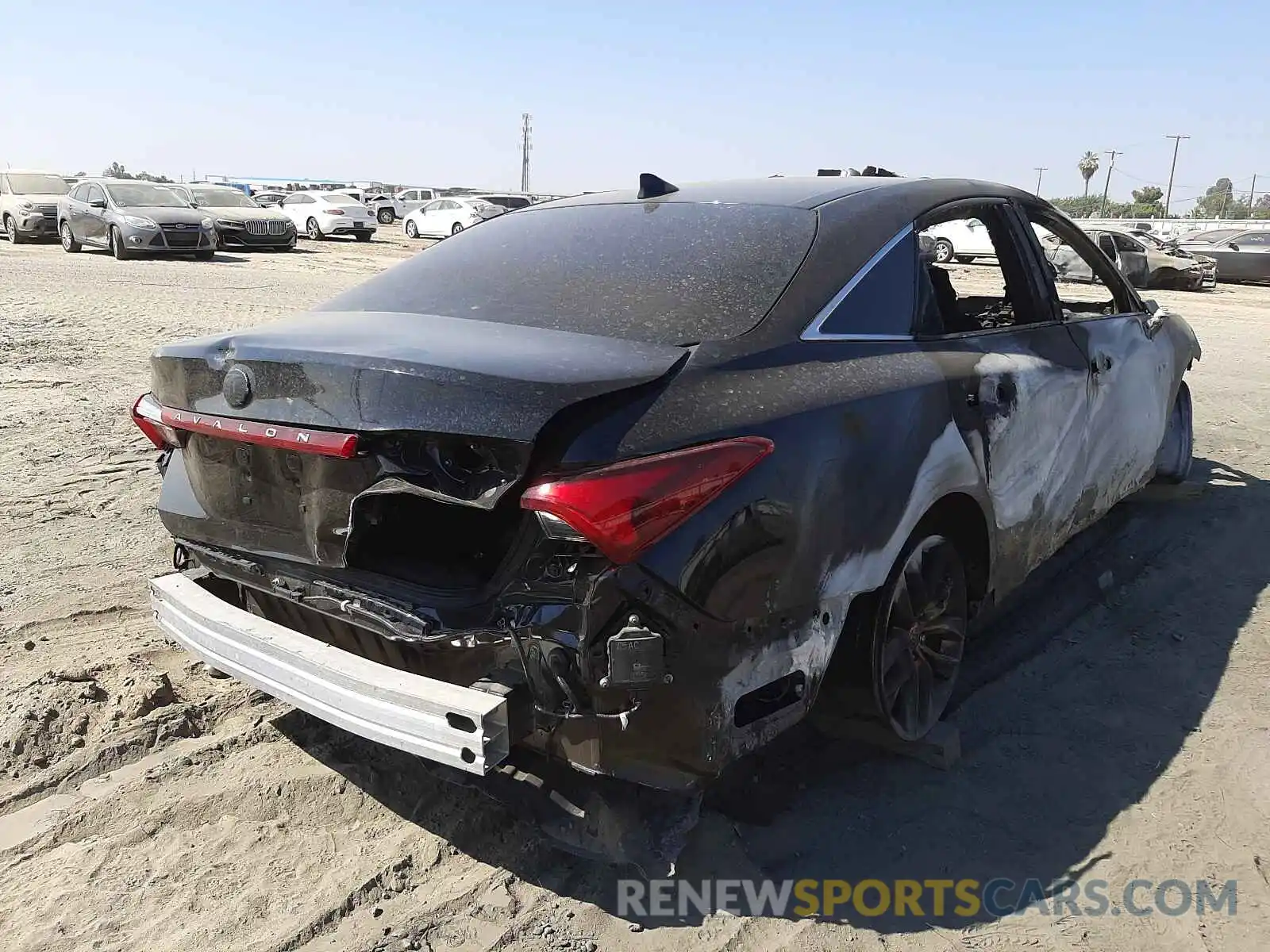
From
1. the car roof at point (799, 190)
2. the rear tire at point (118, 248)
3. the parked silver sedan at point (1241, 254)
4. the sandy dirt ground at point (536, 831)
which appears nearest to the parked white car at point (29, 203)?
the rear tire at point (118, 248)

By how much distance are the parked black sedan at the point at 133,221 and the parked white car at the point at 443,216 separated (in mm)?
12309

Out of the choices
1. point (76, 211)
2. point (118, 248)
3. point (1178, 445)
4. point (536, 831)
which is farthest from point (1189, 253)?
point (536, 831)

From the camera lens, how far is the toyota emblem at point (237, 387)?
8.04 feet

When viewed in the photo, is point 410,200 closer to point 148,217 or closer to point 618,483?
point 148,217

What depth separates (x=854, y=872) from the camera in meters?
2.62

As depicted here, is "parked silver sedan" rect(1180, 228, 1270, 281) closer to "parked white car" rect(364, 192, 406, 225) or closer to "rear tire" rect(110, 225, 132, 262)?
"rear tire" rect(110, 225, 132, 262)

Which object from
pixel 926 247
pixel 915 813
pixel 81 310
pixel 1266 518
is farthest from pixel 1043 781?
pixel 81 310

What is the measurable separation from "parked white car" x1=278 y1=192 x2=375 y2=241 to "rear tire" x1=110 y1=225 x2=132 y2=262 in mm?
9268

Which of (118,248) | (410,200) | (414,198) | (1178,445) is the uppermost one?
(414,198)

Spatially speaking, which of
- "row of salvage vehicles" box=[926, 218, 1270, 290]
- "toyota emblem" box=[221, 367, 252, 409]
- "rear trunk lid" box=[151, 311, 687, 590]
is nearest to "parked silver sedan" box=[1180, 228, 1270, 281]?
"row of salvage vehicles" box=[926, 218, 1270, 290]

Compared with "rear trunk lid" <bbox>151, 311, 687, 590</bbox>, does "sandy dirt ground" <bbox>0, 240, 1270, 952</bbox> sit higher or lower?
lower

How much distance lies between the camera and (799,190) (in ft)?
10.7

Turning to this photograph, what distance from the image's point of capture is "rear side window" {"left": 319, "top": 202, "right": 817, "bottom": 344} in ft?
8.57

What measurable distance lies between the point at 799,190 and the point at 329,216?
27.7 metres
